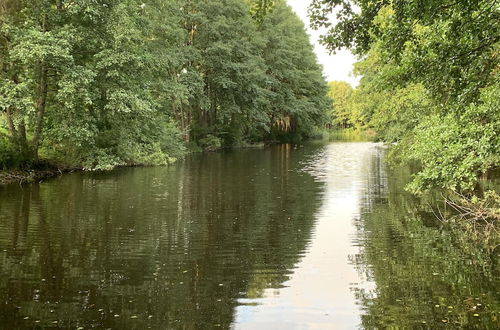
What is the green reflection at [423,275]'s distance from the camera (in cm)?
751

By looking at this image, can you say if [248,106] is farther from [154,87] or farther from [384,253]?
[384,253]

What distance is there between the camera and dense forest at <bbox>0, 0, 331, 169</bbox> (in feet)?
78.6

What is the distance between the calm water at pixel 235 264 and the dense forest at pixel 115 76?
15.8 ft

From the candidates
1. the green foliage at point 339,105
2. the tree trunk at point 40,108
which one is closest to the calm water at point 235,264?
the tree trunk at point 40,108

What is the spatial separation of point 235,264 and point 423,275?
146 inches

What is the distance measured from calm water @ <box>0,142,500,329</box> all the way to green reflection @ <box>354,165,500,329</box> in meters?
0.03

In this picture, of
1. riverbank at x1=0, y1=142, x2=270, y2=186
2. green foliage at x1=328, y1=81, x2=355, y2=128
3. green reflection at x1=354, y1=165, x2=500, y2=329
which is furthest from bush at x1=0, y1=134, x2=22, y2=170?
green foliage at x1=328, y1=81, x2=355, y2=128

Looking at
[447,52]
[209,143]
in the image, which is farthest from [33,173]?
[209,143]

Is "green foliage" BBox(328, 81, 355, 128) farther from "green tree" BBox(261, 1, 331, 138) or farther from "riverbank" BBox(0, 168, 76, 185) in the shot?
"riverbank" BBox(0, 168, 76, 185)

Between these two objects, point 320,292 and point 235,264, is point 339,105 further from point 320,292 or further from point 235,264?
point 320,292

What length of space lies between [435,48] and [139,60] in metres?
21.5

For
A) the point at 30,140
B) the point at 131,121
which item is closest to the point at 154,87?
the point at 131,121

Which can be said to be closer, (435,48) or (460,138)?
(435,48)

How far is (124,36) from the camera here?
86.8 ft
